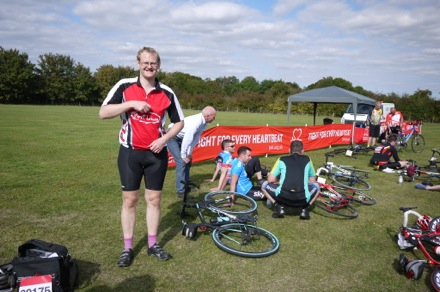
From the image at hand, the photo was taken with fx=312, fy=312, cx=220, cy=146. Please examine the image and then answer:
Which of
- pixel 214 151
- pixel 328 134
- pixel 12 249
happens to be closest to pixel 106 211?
pixel 12 249

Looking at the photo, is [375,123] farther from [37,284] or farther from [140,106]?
[37,284]

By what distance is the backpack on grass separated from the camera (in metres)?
2.74

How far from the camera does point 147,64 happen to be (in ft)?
10.9

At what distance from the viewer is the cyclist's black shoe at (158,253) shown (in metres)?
3.84

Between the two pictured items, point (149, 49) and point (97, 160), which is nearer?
point (149, 49)

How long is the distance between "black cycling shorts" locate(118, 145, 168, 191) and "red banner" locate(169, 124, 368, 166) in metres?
5.38

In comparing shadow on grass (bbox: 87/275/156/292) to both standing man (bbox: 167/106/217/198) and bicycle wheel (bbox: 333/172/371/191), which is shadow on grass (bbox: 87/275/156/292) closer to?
standing man (bbox: 167/106/217/198)

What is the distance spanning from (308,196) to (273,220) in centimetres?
75

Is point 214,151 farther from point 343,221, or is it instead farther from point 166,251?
point 166,251

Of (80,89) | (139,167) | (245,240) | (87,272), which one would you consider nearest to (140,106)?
(139,167)

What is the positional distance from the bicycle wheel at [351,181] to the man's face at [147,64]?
6.14 m

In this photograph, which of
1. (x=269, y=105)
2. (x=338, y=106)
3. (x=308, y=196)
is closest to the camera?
(x=308, y=196)

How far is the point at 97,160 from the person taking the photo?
9.86 m

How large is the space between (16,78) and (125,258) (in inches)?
2807
